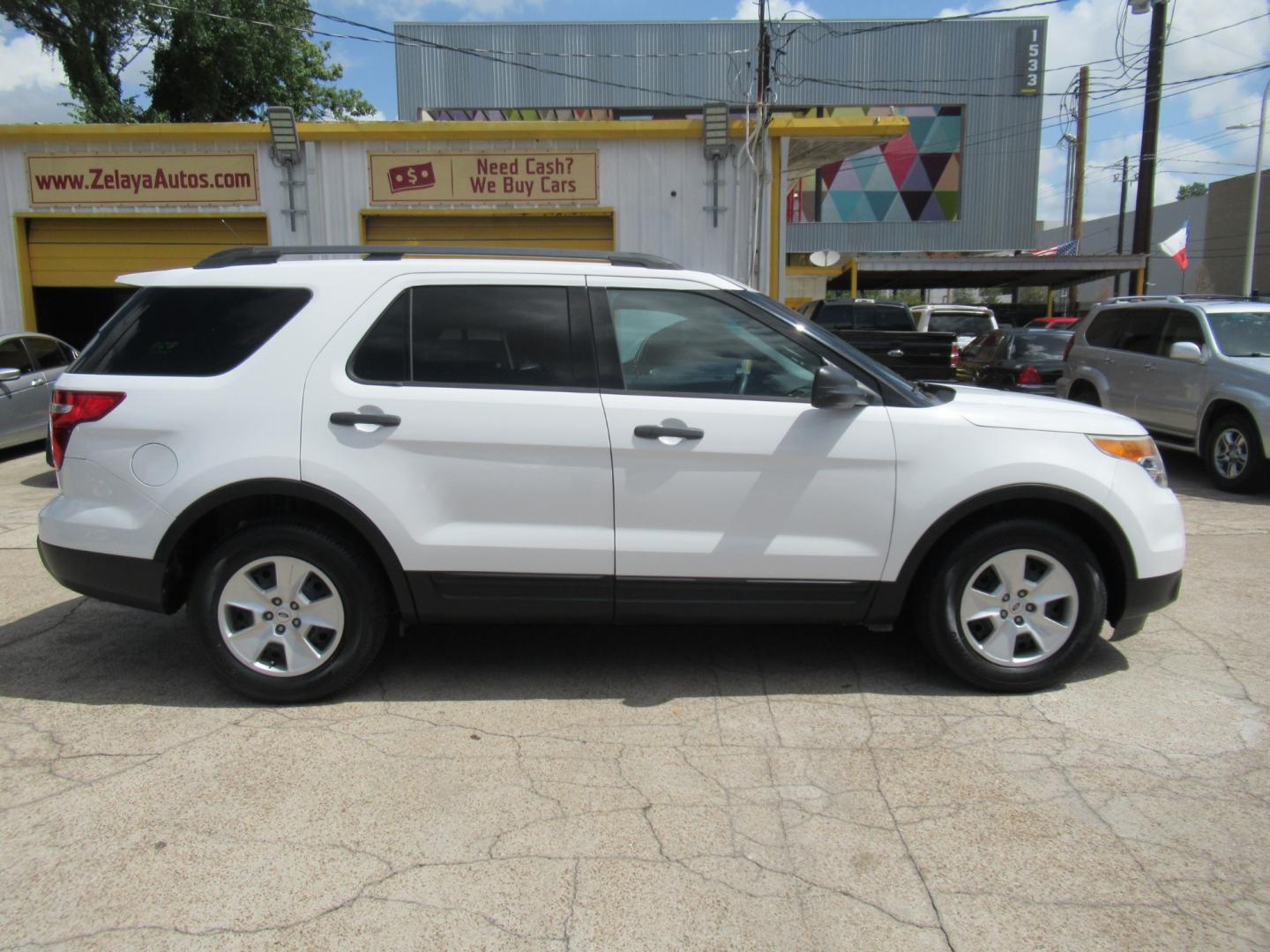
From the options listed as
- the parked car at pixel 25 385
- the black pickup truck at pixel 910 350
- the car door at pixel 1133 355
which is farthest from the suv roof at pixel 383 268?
the black pickup truck at pixel 910 350

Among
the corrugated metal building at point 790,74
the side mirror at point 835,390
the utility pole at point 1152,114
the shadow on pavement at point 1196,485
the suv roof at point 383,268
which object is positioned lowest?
the shadow on pavement at point 1196,485

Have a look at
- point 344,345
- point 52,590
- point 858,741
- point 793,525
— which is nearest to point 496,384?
point 344,345

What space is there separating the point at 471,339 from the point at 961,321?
2400 cm

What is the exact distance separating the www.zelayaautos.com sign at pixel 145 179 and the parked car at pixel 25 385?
2.40m

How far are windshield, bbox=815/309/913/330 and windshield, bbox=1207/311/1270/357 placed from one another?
9.15 meters

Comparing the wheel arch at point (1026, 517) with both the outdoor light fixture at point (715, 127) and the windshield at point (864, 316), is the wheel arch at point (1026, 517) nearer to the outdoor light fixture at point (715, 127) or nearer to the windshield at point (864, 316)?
the outdoor light fixture at point (715, 127)

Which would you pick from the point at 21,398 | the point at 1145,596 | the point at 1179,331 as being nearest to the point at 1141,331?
the point at 1179,331

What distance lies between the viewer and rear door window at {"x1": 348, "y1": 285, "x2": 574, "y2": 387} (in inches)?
157

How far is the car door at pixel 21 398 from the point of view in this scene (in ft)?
33.5

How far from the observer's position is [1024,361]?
14281mm

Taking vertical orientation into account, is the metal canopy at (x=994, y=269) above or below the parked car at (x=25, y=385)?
above

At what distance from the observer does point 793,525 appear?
3953mm

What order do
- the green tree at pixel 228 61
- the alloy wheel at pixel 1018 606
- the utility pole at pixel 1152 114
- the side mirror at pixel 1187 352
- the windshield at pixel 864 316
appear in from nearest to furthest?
the alloy wheel at pixel 1018 606, the side mirror at pixel 1187 352, the windshield at pixel 864 316, the utility pole at pixel 1152 114, the green tree at pixel 228 61

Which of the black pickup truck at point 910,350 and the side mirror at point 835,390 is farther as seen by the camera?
the black pickup truck at point 910,350
